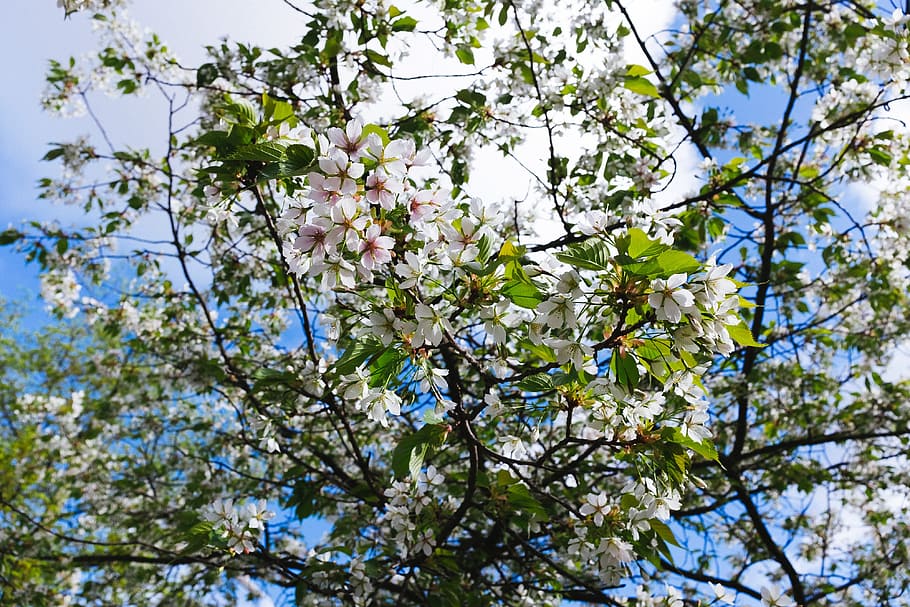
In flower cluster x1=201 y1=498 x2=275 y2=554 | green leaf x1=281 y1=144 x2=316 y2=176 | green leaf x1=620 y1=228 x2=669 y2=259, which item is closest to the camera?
green leaf x1=620 y1=228 x2=669 y2=259

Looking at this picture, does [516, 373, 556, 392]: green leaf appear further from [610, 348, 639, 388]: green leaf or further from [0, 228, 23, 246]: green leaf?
[0, 228, 23, 246]: green leaf

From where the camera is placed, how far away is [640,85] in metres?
2.86

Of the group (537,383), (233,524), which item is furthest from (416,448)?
(233,524)

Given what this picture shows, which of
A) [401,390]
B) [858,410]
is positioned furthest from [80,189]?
[858,410]

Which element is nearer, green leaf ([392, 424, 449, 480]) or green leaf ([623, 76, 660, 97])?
green leaf ([392, 424, 449, 480])

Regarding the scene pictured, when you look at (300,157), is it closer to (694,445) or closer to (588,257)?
(588,257)

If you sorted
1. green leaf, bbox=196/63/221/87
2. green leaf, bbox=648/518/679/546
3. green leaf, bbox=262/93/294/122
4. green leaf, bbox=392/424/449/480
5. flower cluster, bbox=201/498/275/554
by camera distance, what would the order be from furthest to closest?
1. green leaf, bbox=196/63/221/87
2. flower cluster, bbox=201/498/275/554
3. green leaf, bbox=648/518/679/546
4. green leaf, bbox=392/424/449/480
5. green leaf, bbox=262/93/294/122

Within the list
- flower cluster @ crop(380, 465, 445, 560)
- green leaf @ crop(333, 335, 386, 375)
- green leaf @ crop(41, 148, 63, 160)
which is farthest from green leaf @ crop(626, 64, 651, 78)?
green leaf @ crop(41, 148, 63, 160)

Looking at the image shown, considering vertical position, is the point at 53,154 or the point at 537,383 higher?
the point at 53,154

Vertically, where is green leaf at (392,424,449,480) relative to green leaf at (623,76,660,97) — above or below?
below

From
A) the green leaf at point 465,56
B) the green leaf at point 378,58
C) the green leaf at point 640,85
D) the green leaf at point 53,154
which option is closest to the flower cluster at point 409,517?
the green leaf at point 378,58

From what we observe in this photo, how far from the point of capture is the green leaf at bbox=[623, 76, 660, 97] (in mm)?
2848

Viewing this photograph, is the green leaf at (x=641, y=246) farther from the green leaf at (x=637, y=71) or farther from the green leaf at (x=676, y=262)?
the green leaf at (x=637, y=71)

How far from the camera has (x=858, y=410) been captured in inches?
176
